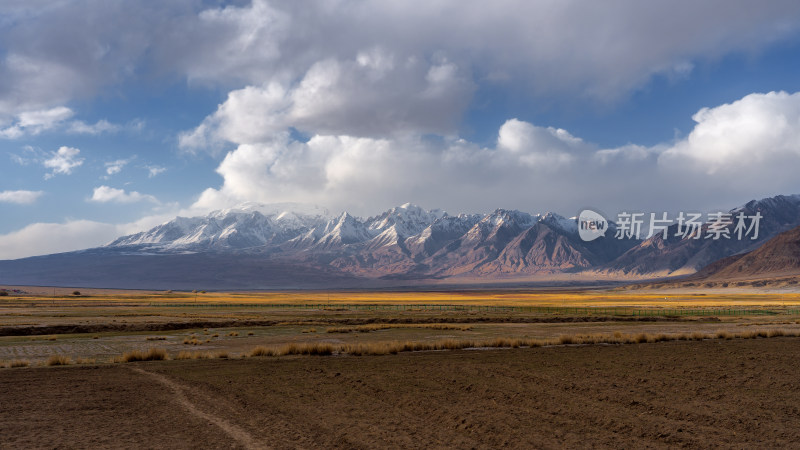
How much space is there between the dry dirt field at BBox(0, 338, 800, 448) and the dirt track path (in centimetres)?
5

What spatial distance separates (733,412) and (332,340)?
2442cm

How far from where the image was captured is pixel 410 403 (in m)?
15.5

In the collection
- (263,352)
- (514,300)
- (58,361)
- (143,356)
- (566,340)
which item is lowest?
(514,300)

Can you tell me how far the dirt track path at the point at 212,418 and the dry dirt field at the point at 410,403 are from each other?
0.17ft

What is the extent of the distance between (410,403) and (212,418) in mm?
4966

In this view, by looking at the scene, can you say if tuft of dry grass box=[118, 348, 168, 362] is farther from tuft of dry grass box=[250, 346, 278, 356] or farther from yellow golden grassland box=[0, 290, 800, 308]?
yellow golden grassland box=[0, 290, 800, 308]

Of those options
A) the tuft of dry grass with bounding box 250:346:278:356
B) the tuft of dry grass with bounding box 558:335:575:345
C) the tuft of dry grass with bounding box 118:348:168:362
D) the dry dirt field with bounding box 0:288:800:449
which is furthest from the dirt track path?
the tuft of dry grass with bounding box 558:335:575:345

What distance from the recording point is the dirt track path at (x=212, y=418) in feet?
38.2

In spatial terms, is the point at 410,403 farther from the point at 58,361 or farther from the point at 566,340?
the point at 566,340

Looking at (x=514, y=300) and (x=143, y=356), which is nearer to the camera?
(x=143, y=356)

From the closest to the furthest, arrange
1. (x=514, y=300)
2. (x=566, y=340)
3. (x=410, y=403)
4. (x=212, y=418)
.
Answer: (x=212, y=418), (x=410, y=403), (x=566, y=340), (x=514, y=300)

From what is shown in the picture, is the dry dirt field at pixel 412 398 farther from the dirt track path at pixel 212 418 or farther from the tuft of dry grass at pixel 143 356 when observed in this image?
the tuft of dry grass at pixel 143 356

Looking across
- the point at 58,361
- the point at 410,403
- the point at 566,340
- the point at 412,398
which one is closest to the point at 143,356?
the point at 58,361

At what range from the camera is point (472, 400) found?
621 inches
